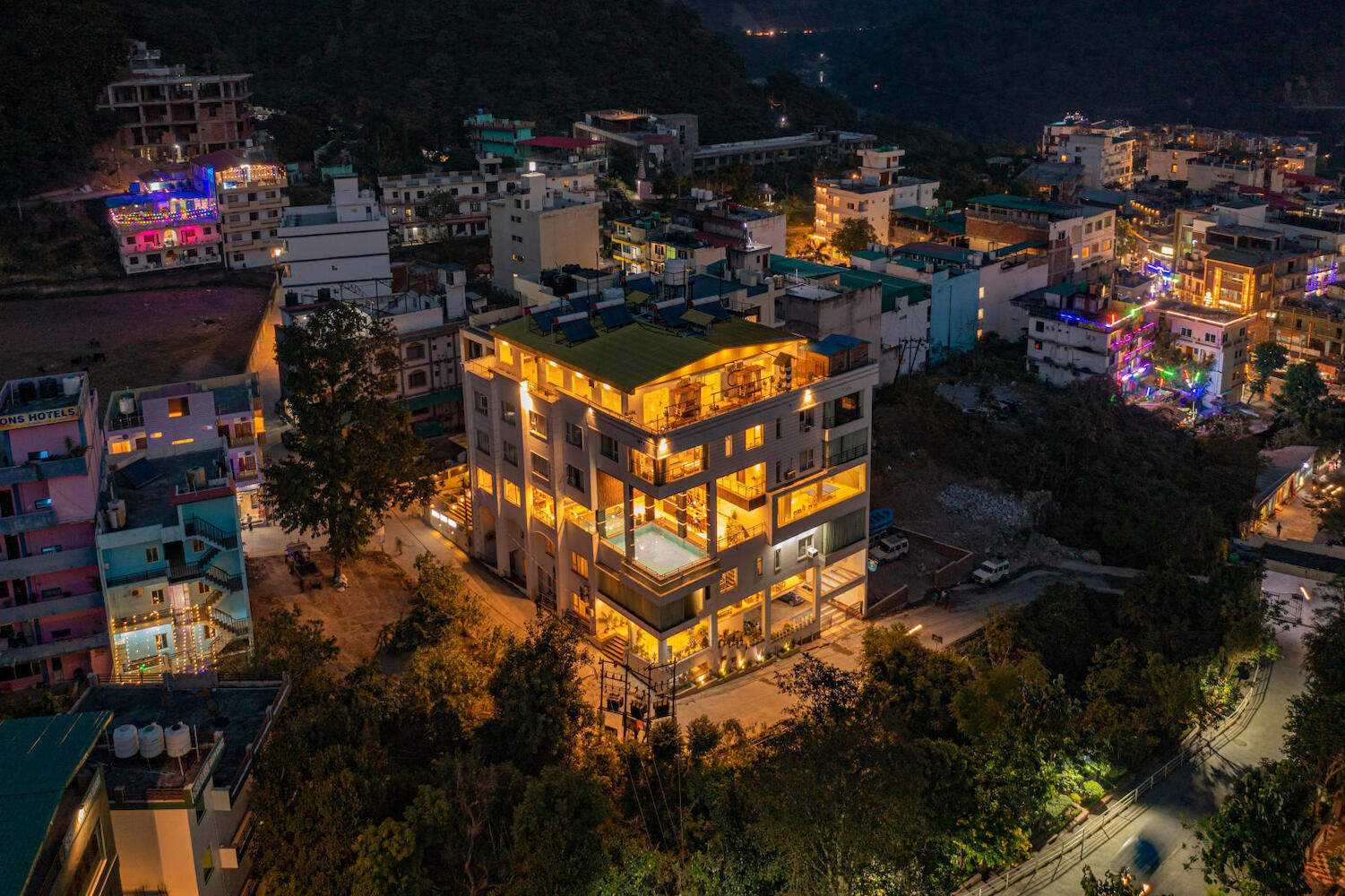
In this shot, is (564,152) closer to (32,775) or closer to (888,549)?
(888,549)

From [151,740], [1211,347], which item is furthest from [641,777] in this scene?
[1211,347]

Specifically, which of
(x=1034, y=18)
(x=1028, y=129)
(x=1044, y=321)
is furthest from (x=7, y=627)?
(x=1034, y=18)

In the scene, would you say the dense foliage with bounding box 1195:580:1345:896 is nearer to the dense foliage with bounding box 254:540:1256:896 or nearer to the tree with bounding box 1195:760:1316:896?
the tree with bounding box 1195:760:1316:896

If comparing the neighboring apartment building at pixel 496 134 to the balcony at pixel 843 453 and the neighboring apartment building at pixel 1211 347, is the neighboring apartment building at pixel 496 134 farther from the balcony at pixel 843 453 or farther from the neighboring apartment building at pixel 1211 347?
the balcony at pixel 843 453

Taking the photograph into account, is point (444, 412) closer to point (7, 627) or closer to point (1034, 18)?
point (7, 627)

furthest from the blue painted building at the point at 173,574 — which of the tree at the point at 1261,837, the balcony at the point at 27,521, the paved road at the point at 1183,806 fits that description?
the tree at the point at 1261,837

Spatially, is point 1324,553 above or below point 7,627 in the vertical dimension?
below

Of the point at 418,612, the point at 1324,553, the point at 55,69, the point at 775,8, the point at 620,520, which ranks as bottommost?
the point at 1324,553

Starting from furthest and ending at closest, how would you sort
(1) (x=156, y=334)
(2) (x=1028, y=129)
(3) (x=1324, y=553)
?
(2) (x=1028, y=129), (1) (x=156, y=334), (3) (x=1324, y=553)
